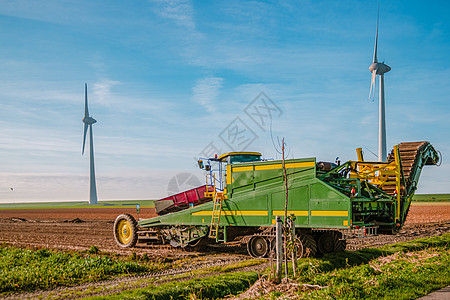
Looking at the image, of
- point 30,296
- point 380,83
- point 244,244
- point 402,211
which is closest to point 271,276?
point 30,296

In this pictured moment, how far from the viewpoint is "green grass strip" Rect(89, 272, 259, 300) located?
8.86m

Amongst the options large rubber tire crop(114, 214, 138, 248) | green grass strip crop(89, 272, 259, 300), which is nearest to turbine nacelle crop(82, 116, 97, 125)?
large rubber tire crop(114, 214, 138, 248)

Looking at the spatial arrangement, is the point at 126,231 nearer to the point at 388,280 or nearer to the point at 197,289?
the point at 197,289

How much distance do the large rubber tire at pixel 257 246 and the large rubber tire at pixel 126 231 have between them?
5.98 metres

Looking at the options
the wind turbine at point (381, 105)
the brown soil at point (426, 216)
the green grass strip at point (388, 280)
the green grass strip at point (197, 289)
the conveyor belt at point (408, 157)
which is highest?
the wind turbine at point (381, 105)

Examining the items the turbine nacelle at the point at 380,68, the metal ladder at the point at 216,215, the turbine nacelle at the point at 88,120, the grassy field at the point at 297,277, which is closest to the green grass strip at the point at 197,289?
the grassy field at the point at 297,277

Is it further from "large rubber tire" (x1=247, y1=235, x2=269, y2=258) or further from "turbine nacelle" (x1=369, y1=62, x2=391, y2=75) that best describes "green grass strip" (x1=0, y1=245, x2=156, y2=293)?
"turbine nacelle" (x1=369, y1=62, x2=391, y2=75)

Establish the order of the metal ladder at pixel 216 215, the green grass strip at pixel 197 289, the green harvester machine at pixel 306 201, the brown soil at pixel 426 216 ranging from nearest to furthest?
1. the green grass strip at pixel 197 289
2. the green harvester machine at pixel 306 201
3. the metal ladder at pixel 216 215
4. the brown soil at pixel 426 216

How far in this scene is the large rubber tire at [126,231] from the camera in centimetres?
1825

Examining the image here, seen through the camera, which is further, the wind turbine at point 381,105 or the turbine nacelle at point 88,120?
the turbine nacelle at point 88,120

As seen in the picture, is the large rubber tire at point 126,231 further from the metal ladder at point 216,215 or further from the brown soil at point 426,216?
the brown soil at point 426,216

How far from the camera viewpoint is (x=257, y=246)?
48.2ft

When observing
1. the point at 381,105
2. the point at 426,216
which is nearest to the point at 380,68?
the point at 381,105

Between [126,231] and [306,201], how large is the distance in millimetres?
9266
